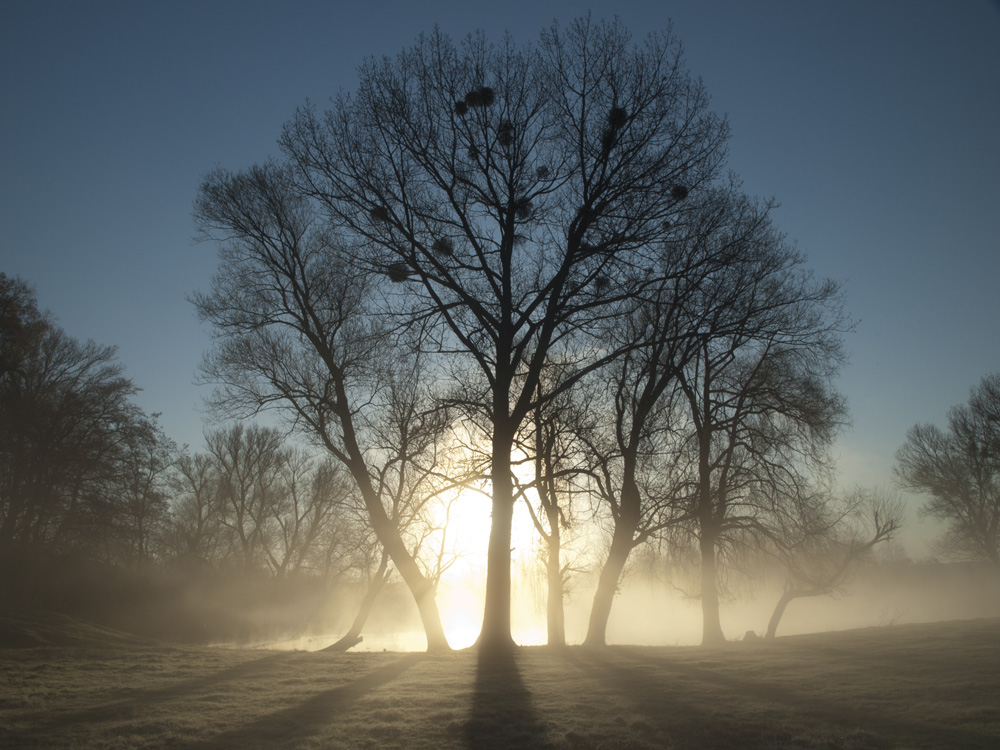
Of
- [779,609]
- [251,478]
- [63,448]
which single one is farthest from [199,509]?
[779,609]

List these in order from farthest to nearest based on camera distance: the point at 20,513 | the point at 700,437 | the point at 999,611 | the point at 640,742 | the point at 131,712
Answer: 1. the point at 999,611
2. the point at 20,513
3. the point at 700,437
4. the point at 131,712
5. the point at 640,742

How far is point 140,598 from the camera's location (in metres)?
25.9

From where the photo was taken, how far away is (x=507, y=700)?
6.97 meters

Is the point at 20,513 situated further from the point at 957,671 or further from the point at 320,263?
the point at 957,671

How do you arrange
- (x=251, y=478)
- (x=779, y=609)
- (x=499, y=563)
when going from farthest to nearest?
(x=251, y=478), (x=779, y=609), (x=499, y=563)

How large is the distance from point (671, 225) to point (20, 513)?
76.2 ft

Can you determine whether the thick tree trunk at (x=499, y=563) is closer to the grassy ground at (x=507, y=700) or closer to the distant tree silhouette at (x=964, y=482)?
the grassy ground at (x=507, y=700)

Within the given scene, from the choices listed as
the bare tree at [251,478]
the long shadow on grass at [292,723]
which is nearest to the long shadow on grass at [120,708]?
the long shadow on grass at [292,723]

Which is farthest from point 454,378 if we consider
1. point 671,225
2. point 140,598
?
point 140,598

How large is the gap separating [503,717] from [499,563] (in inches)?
201

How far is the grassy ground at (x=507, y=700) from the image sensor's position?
5535mm

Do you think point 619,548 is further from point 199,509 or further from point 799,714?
point 199,509

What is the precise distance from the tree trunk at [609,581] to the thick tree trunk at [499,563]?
5.34 metres

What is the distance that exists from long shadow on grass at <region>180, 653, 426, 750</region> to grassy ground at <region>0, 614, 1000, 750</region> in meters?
0.03
